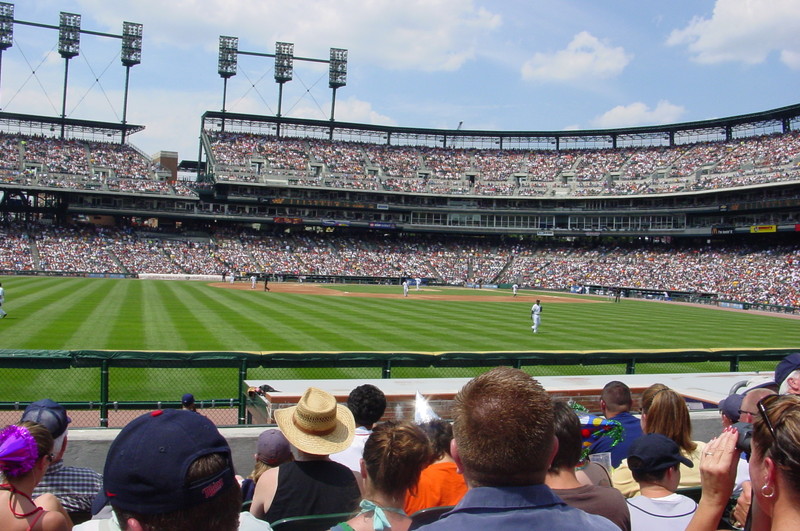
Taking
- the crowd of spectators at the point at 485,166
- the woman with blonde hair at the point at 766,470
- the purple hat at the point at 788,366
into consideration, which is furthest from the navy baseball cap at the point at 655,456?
the crowd of spectators at the point at 485,166

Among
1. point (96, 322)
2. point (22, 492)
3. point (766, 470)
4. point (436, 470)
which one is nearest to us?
point (766, 470)

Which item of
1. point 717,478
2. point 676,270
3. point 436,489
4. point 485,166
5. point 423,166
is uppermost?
point 485,166

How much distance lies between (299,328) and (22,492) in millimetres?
24305

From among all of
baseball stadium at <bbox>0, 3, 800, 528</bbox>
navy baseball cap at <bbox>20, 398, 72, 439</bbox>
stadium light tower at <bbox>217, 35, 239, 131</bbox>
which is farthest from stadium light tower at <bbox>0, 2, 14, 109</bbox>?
navy baseball cap at <bbox>20, 398, 72, 439</bbox>

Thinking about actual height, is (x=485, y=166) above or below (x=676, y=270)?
above

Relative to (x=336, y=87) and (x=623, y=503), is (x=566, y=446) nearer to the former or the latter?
(x=623, y=503)

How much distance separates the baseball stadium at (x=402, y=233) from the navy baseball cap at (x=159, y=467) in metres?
22.4

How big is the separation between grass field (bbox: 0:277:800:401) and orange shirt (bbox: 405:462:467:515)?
12.5 m

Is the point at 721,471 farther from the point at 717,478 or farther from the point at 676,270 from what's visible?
the point at 676,270

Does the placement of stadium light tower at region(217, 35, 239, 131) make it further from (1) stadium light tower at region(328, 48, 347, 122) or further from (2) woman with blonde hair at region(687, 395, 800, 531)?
(2) woman with blonde hair at region(687, 395, 800, 531)

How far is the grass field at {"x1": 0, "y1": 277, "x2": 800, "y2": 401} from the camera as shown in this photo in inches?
719

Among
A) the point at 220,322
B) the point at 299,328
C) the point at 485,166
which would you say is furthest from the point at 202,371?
the point at 485,166

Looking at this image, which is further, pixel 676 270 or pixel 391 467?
pixel 676 270

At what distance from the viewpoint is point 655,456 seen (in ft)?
14.1
